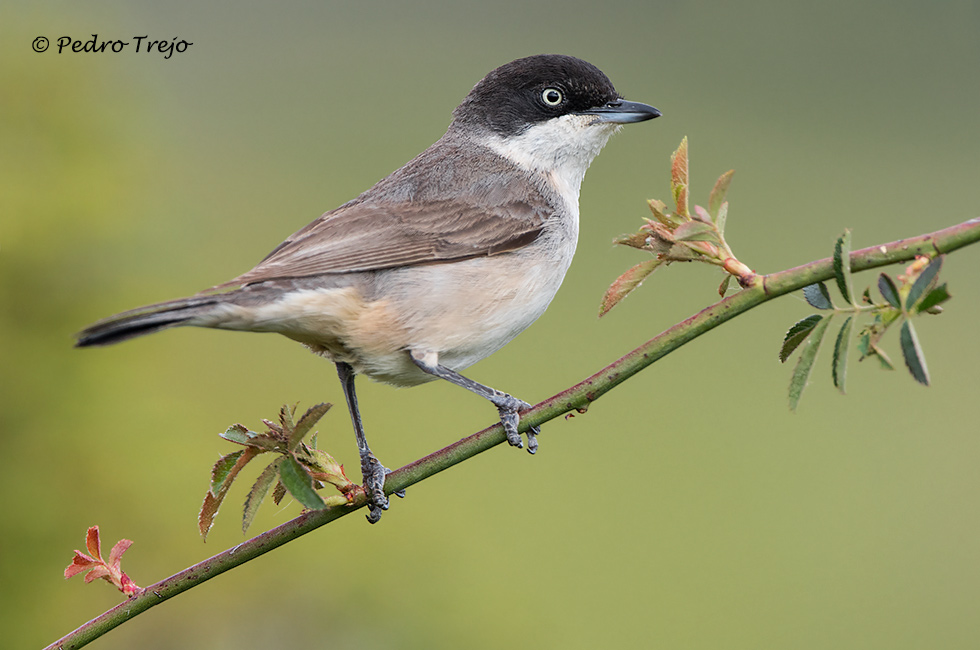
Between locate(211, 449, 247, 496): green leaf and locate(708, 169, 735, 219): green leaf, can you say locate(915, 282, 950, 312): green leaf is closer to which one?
locate(708, 169, 735, 219): green leaf

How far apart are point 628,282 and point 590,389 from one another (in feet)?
0.99

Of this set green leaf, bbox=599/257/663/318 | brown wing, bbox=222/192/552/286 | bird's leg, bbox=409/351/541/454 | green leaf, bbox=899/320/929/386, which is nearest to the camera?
green leaf, bbox=899/320/929/386

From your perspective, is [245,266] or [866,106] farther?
[866,106]

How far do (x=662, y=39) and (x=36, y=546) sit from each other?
33.1ft

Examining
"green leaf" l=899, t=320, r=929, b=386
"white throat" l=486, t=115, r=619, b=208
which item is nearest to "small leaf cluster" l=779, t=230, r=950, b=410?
"green leaf" l=899, t=320, r=929, b=386

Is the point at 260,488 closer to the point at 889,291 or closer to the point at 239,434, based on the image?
the point at 239,434

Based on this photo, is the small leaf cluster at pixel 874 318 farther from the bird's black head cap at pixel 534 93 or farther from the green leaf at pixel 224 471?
the bird's black head cap at pixel 534 93

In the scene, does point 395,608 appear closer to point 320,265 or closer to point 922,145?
point 320,265

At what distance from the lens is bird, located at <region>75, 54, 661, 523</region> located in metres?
2.58

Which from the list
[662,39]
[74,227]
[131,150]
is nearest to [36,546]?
[74,227]

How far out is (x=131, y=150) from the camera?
14.1 feet

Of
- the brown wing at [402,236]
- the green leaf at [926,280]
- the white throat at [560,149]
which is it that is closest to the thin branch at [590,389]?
the green leaf at [926,280]

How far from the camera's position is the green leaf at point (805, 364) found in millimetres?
1672

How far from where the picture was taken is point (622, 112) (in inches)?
121
